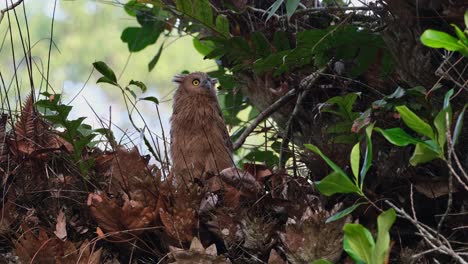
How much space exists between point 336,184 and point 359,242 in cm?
18

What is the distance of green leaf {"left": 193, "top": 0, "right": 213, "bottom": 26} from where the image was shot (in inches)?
135

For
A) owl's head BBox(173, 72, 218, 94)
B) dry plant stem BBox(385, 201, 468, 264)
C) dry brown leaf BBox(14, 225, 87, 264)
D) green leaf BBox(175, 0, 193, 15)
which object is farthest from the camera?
owl's head BBox(173, 72, 218, 94)

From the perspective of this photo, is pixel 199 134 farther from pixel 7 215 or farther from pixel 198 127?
pixel 7 215

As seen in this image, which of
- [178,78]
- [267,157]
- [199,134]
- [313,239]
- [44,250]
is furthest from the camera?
[178,78]

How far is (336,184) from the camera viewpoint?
209 cm

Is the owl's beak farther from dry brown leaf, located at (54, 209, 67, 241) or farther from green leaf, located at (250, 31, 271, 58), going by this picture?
dry brown leaf, located at (54, 209, 67, 241)

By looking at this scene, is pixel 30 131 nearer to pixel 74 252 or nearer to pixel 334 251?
pixel 74 252

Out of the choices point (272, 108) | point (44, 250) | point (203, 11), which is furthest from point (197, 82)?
point (44, 250)

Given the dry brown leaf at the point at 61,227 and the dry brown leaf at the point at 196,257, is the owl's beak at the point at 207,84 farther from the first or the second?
the dry brown leaf at the point at 196,257

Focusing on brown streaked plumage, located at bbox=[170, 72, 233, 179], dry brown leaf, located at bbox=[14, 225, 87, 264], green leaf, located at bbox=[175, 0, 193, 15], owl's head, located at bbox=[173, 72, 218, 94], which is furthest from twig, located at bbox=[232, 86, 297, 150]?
dry brown leaf, located at bbox=[14, 225, 87, 264]

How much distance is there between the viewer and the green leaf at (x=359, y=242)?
1962mm

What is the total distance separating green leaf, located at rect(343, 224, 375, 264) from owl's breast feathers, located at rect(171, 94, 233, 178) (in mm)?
1768

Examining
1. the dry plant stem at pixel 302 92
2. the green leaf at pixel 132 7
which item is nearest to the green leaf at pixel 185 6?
the dry plant stem at pixel 302 92

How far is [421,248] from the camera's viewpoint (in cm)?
237
